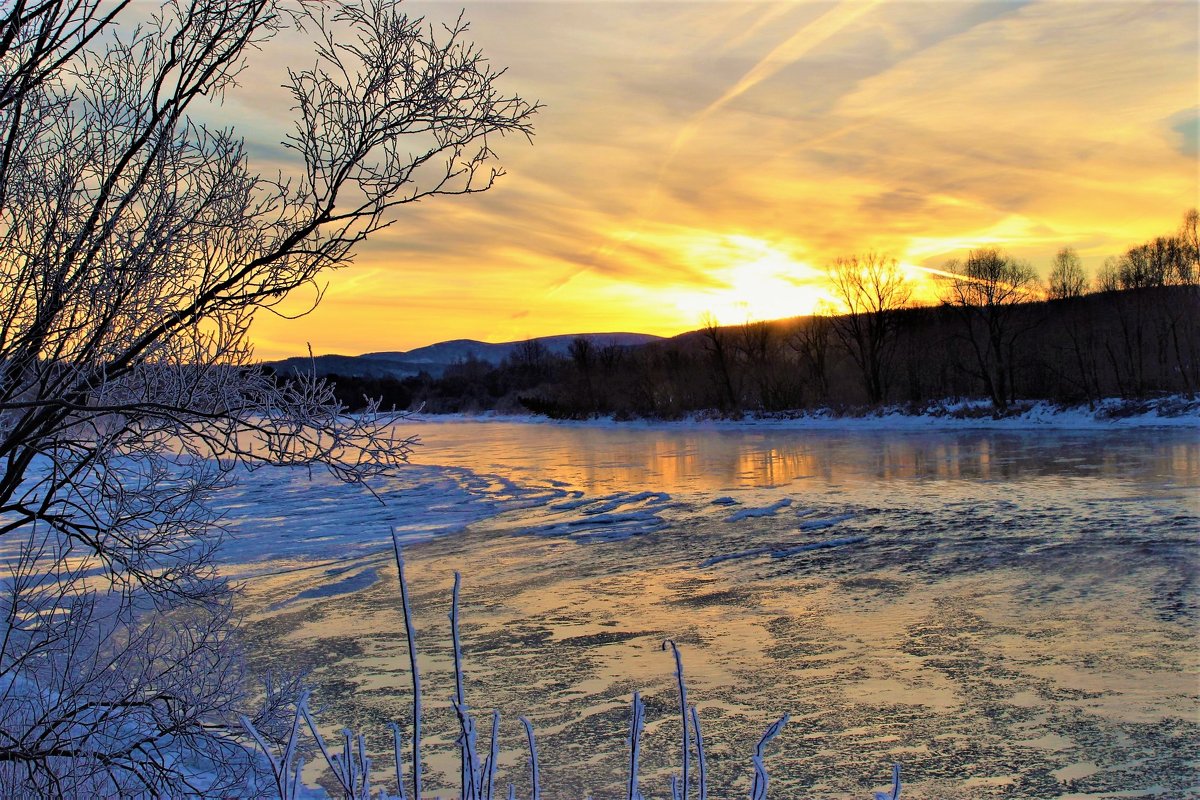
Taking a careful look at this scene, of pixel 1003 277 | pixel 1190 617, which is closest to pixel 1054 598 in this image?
pixel 1190 617

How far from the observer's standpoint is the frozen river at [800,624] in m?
5.44

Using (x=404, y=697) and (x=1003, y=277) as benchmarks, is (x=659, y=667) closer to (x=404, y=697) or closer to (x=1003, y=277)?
(x=404, y=697)

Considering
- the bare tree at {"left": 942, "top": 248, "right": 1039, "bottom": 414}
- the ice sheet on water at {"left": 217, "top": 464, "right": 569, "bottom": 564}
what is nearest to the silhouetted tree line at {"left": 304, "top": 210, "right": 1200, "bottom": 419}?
the bare tree at {"left": 942, "top": 248, "right": 1039, "bottom": 414}

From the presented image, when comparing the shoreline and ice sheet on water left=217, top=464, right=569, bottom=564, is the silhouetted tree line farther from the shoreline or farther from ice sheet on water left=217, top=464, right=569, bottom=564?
ice sheet on water left=217, top=464, right=569, bottom=564

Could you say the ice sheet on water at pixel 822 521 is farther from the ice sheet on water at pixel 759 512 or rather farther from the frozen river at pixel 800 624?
the ice sheet on water at pixel 759 512

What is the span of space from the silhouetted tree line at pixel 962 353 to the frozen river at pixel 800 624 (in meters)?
24.3

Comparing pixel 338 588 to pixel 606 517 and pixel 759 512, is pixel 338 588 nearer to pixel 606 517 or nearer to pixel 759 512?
pixel 606 517

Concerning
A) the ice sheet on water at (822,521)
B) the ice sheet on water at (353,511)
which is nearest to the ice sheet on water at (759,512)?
the ice sheet on water at (822,521)

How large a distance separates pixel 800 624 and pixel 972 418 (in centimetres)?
3543

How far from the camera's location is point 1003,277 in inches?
1834

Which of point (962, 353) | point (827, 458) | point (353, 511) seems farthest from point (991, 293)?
point (353, 511)

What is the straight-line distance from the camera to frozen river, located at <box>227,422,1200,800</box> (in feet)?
17.8

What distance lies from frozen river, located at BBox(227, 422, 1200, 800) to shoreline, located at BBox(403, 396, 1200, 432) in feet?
54.6

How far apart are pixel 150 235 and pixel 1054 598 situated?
8550 millimetres
